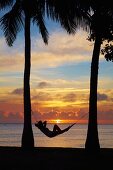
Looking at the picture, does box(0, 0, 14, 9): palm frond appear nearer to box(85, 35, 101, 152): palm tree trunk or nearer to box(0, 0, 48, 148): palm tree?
box(0, 0, 48, 148): palm tree

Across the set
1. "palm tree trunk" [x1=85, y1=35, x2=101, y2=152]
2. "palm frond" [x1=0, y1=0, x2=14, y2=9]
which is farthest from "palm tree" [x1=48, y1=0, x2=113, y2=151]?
"palm frond" [x1=0, y1=0, x2=14, y2=9]

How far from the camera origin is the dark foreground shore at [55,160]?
60.8ft

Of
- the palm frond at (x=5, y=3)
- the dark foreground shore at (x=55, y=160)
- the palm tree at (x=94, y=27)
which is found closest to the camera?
the dark foreground shore at (x=55, y=160)

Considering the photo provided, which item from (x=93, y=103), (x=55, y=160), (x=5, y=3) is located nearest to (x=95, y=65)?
(x=93, y=103)

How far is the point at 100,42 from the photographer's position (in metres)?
23.7

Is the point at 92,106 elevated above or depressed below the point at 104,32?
below

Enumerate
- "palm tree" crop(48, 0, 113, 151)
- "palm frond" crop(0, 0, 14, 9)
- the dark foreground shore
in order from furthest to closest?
"palm frond" crop(0, 0, 14, 9)
"palm tree" crop(48, 0, 113, 151)
the dark foreground shore

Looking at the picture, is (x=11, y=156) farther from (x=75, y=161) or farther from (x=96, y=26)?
(x=96, y=26)

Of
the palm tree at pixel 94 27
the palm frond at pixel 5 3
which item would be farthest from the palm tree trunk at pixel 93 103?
the palm frond at pixel 5 3

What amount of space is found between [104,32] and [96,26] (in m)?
1.29

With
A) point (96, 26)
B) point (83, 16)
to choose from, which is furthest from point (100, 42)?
point (83, 16)

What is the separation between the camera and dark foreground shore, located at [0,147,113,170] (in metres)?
18.5

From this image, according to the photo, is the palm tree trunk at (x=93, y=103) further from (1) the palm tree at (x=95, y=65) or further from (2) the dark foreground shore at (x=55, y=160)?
(2) the dark foreground shore at (x=55, y=160)

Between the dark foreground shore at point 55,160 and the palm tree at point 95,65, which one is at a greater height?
the palm tree at point 95,65
